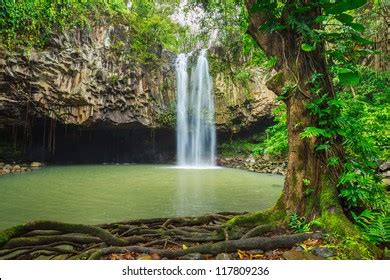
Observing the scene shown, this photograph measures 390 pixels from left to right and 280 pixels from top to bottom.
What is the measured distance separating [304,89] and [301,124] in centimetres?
41

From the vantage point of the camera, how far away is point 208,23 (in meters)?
7.25

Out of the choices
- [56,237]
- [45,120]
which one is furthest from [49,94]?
[56,237]

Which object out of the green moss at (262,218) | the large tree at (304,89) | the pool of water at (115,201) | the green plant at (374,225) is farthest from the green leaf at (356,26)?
the pool of water at (115,201)

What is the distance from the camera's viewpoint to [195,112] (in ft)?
70.9

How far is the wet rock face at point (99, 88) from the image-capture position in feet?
53.3

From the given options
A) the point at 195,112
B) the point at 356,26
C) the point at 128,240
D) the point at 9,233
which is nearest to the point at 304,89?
the point at 356,26

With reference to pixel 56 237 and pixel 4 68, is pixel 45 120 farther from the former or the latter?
pixel 56 237

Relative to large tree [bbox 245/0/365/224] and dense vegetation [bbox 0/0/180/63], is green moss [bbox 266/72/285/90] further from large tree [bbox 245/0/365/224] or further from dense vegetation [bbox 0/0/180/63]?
dense vegetation [bbox 0/0/180/63]

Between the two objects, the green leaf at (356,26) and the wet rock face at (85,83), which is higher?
the wet rock face at (85,83)

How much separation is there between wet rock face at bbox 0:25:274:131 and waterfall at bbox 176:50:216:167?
23.1 inches

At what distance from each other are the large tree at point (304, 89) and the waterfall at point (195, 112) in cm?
1766

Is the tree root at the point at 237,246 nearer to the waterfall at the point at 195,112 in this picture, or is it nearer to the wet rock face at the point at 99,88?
the wet rock face at the point at 99,88

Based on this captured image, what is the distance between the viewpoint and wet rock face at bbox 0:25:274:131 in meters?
16.2

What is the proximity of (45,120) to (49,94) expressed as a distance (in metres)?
2.20
